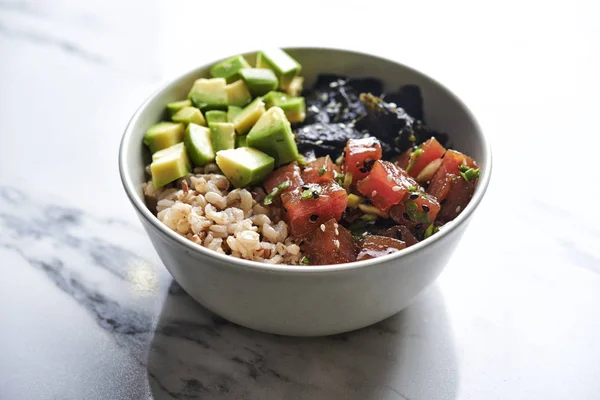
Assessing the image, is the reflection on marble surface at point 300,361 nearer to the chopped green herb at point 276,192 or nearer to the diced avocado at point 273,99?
the chopped green herb at point 276,192

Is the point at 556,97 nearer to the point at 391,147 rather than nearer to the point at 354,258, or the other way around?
the point at 391,147

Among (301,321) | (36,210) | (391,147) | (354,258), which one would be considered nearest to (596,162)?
(391,147)

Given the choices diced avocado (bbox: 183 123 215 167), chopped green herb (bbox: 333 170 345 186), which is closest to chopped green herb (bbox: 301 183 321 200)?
chopped green herb (bbox: 333 170 345 186)

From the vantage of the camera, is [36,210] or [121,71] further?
[121,71]

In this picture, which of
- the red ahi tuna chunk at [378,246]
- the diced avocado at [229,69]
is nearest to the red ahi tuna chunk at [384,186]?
the red ahi tuna chunk at [378,246]

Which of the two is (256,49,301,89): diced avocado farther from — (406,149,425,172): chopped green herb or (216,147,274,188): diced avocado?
(406,149,425,172): chopped green herb
